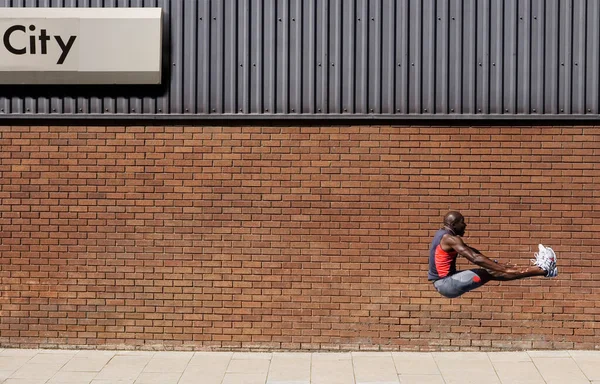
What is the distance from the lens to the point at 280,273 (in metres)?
8.82

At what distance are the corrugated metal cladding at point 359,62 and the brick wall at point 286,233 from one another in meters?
0.30

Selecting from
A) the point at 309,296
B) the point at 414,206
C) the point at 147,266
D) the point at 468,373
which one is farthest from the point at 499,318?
the point at 147,266

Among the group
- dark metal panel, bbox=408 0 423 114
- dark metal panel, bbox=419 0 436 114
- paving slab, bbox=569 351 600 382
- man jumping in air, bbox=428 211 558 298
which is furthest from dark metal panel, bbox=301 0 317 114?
paving slab, bbox=569 351 600 382

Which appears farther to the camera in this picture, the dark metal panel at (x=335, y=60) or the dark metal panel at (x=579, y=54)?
the dark metal panel at (x=335, y=60)

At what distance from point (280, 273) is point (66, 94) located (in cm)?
333

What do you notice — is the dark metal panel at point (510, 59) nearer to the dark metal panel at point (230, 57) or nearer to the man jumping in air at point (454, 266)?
the man jumping in air at point (454, 266)

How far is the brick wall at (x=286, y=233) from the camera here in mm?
8703

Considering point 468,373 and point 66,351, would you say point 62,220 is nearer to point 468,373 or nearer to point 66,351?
point 66,351

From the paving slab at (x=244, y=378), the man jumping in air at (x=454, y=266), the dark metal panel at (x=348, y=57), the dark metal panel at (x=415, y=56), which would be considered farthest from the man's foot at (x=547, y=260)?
the paving slab at (x=244, y=378)

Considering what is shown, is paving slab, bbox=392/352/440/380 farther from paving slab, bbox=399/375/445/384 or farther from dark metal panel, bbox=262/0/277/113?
dark metal panel, bbox=262/0/277/113

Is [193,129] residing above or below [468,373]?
above

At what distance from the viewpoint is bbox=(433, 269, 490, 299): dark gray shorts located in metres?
8.15

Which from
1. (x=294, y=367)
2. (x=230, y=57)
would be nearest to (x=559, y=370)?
(x=294, y=367)

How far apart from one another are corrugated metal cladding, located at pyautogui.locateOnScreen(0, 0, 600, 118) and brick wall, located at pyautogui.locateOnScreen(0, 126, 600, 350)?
298mm
